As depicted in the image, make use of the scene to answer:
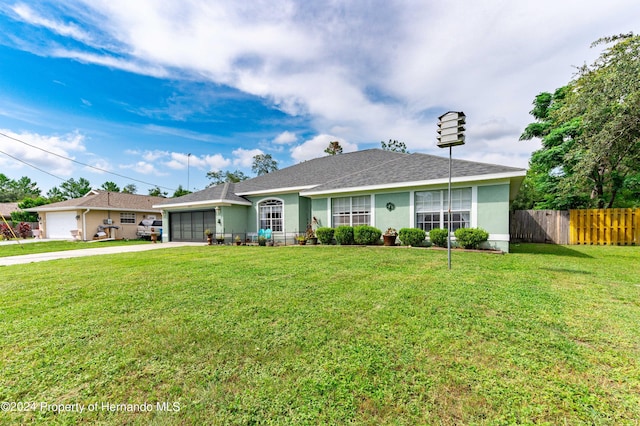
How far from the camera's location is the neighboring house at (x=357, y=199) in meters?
9.43

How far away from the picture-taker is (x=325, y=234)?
12.1 m

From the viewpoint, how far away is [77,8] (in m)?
8.78

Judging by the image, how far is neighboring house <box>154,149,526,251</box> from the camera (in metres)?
9.43

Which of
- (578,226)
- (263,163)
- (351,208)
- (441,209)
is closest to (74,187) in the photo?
(263,163)

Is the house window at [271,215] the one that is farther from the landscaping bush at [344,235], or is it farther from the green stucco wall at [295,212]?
the landscaping bush at [344,235]

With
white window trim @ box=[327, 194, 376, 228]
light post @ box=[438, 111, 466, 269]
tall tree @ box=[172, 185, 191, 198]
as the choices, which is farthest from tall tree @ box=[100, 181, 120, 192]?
light post @ box=[438, 111, 466, 269]

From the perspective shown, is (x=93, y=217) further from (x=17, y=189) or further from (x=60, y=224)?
(x=17, y=189)

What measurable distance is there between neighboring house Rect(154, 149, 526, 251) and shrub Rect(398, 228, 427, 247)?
61cm

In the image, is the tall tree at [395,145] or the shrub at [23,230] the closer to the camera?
the shrub at [23,230]

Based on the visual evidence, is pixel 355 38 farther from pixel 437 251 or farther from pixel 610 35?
pixel 610 35

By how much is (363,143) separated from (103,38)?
18.0m

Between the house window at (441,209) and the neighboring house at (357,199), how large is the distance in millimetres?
34

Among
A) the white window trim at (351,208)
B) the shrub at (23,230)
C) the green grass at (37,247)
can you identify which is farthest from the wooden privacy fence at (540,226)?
the shrub at (23,230)

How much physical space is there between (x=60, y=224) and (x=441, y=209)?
2728cm
